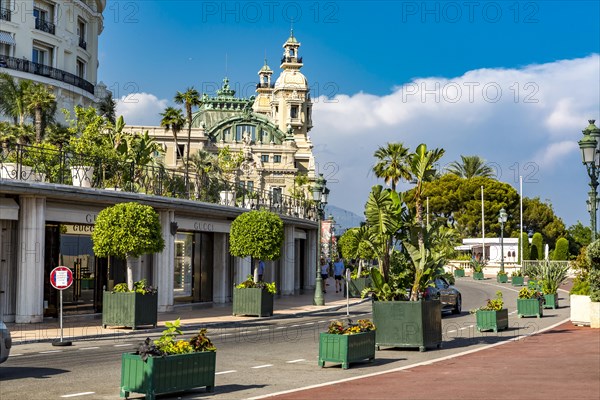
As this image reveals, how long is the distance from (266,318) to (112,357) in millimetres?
13179

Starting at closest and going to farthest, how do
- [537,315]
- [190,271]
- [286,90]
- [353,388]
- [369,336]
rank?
[353,388]
[369,336]
[537,315]
[190,271]
[286,90]

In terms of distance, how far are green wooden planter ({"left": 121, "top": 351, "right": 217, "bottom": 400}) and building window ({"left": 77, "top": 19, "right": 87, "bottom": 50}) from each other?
5382 centimetres

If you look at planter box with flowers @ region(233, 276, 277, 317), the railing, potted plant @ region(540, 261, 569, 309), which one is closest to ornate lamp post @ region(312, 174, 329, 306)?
the railing

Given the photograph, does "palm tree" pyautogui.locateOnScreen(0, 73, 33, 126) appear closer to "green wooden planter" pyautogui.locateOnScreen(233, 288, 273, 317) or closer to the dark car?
"green wooden planter" pyautogui.locateOnScreen(233, 288, 273, 317)

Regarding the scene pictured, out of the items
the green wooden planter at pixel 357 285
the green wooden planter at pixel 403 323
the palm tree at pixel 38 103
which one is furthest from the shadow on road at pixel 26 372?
the palm tree at pixel 38 103

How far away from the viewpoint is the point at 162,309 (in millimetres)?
33406

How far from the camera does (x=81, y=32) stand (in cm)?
6450

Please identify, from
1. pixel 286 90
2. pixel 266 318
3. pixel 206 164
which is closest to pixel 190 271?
pixel 266 318

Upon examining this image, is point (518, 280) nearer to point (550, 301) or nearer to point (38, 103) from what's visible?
point (550, 301)

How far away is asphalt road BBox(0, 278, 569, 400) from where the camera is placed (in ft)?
46.5

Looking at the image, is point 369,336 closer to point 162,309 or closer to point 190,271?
point 162,309

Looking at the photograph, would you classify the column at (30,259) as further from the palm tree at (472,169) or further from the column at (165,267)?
the palm tree at (472,169)

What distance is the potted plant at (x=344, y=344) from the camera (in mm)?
17047

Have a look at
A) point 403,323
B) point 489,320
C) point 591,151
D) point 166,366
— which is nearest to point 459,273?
point 489,320
